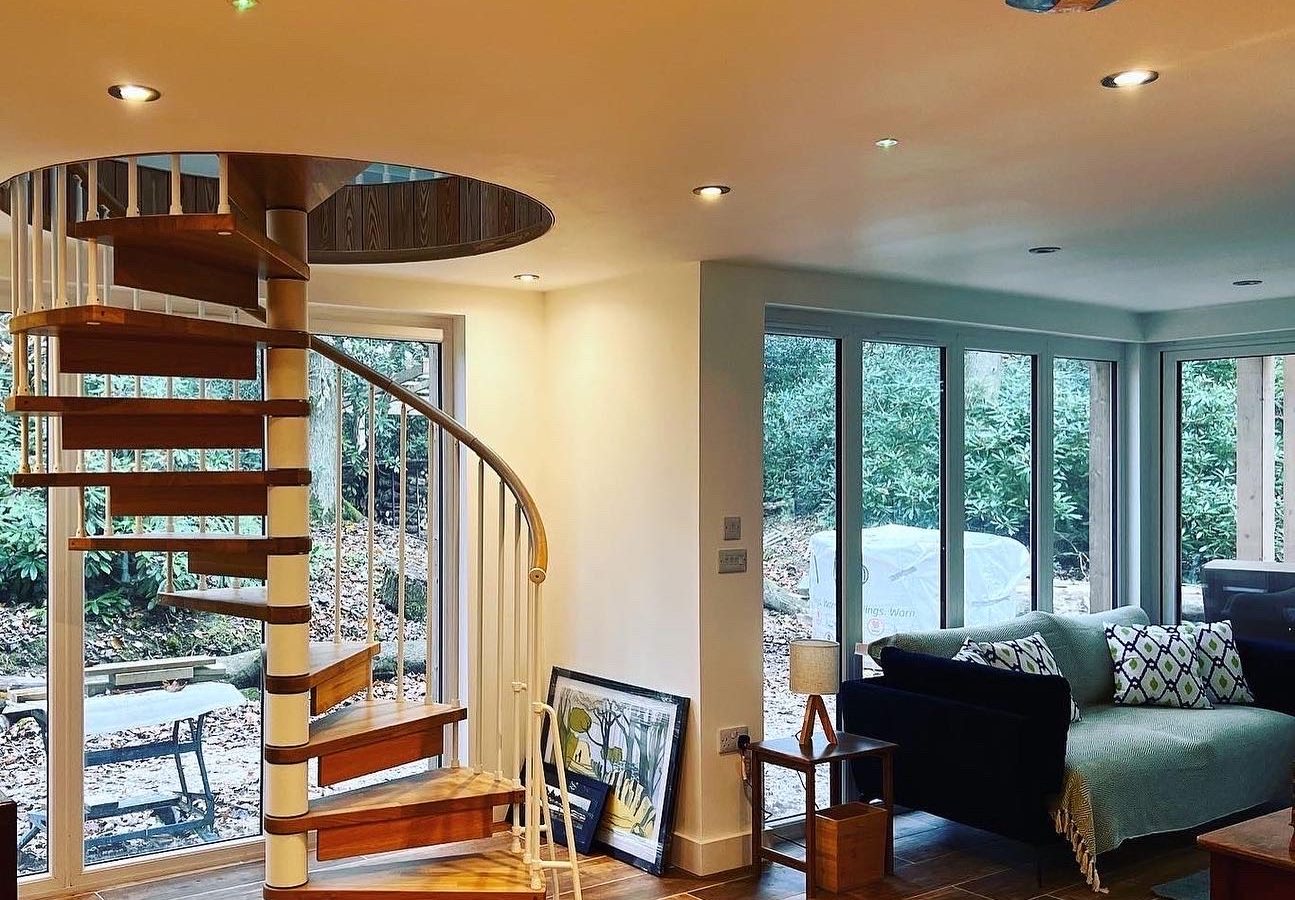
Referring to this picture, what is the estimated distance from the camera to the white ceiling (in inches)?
84.7

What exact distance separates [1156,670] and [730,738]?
213cm

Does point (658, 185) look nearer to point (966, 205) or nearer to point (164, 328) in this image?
point (966, 205)

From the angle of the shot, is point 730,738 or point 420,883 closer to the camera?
point 420,883

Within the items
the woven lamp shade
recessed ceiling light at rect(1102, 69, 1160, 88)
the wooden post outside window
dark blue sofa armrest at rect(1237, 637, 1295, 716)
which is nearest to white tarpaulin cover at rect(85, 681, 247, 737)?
the woven lamp shade

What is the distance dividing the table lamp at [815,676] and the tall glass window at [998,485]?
1.39 metres

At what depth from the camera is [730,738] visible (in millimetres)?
4781

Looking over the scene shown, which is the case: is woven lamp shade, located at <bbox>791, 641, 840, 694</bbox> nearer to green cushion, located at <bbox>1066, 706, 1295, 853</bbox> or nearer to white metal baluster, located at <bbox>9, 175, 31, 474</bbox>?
green cushion, located at <bbox>1066, 706, 1295, 853</bbox>

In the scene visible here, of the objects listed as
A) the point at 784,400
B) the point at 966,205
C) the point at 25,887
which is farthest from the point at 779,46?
the point at 25,887

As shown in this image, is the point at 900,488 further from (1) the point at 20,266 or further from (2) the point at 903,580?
(1) the point at 20,266

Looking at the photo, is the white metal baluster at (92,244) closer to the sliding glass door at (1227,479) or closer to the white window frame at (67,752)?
the white window frame at (67,752)

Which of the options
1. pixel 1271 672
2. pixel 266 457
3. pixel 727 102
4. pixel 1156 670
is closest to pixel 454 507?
pixel 266 457

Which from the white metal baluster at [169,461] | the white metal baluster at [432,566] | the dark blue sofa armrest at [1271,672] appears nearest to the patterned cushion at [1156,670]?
the dark blue sofa armrest at [1271,672]

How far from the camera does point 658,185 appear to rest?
3.41 metres

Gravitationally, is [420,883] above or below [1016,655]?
below
